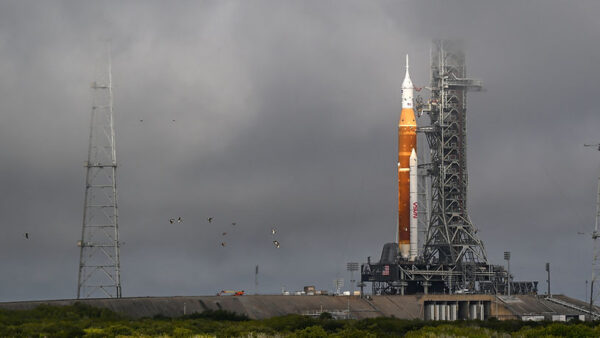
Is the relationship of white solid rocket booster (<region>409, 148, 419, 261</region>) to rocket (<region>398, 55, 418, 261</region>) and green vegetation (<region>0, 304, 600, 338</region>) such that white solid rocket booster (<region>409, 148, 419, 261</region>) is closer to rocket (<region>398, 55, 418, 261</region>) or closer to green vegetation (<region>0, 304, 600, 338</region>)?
rocket (<region>398, 55, 418, 261</region>)

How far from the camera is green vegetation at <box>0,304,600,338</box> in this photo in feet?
324

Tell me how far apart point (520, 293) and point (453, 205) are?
22.3 meters

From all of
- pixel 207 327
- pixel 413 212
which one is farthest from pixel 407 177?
pixel 207 327

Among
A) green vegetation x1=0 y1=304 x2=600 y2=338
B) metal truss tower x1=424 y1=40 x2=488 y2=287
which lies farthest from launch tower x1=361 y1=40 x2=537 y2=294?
green vegetation x1=0 y1=304 x2=600 y2=338

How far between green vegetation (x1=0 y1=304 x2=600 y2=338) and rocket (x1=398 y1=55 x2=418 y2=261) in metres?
36.4

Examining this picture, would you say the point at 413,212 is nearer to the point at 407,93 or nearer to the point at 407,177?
the point at 407,177

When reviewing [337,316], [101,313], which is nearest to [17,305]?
[101,313]

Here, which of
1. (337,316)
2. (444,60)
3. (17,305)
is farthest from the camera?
(444,60)

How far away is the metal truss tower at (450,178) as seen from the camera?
594ft

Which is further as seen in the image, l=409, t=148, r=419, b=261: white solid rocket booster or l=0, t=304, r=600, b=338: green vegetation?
l=409, t=148, r=419, b=261: white solid rocket booster

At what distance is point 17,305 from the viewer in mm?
123250

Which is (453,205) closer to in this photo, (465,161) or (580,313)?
(465,161)

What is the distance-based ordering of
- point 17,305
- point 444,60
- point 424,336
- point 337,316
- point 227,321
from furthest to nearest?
point 444,60, point 337,316, point 227,321, point 17,305, point 424,336

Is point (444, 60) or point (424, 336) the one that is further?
point (444, 60)
